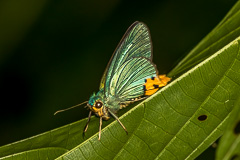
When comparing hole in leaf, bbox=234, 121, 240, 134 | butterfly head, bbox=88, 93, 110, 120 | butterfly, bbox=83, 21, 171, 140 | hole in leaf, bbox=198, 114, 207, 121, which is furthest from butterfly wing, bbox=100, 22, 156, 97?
hole in leaf, bbox=234, 121, 240, 134

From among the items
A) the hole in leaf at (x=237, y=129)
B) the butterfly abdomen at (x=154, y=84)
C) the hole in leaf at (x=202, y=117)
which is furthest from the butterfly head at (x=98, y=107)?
the hole in leaf at (x=237, y=129)

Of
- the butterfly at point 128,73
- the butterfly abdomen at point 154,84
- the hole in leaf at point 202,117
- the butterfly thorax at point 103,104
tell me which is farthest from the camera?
the butterfly at point 128,73

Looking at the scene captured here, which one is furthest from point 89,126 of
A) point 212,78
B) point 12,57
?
point 12,57

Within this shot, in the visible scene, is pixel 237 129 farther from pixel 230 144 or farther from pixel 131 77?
pixel 131 77

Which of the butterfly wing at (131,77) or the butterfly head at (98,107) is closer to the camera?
the butterfly head at (98,107)

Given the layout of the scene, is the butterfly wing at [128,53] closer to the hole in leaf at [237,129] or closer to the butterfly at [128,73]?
the butterfly at [128,73]

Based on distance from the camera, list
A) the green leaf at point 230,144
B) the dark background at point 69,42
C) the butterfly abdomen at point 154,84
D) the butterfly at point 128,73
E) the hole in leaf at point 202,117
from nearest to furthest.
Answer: the green leaf at point 230,144
the hole in leaf at point 202,117
the butterfly abdomen at point 154,84
the butterfly at point 128,73
the dark background at point 69,42

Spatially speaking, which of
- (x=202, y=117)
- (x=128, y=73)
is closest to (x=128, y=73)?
(x=128, y=73)

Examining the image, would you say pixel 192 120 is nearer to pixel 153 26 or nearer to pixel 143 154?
pixel 143 154
